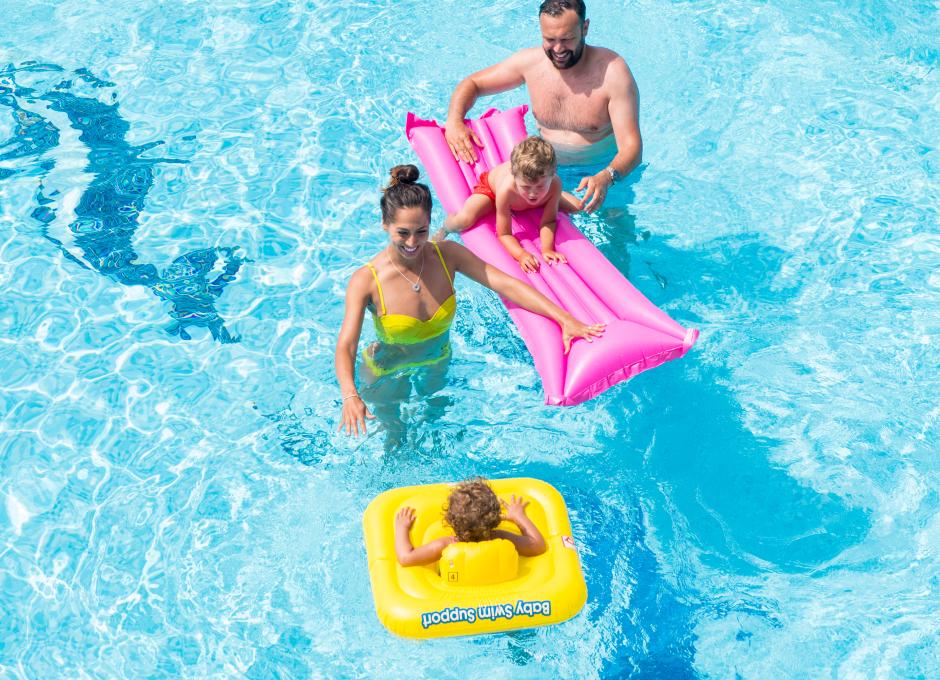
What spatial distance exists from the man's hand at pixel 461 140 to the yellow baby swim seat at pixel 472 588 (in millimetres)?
2551

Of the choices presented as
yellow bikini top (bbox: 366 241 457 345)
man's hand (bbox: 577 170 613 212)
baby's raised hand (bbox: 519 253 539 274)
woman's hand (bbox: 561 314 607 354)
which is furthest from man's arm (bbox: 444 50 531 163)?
woman's hand (bbox: 561 314 607 354)

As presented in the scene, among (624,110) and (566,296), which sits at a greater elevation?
(624,110)

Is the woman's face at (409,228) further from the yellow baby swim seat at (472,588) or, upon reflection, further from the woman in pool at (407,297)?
the yellow baby swim seat at (472,588)

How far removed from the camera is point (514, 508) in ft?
13.4

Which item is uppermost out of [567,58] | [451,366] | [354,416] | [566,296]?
[567,58]

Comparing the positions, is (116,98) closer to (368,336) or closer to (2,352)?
(2,352)

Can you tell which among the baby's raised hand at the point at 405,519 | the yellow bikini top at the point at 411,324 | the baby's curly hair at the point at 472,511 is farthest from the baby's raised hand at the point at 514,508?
the yellow bikini top at the point at 411,324

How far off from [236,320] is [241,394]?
0.60 m

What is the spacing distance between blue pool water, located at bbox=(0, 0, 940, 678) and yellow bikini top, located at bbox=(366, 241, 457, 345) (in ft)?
1.86

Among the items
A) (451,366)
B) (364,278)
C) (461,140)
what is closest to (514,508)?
(364,278)

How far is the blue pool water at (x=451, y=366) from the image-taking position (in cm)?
450

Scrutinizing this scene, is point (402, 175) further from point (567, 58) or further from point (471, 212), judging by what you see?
point (567, 58)

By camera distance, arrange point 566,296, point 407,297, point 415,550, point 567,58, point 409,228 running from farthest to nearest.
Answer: point 567,58 → point 566,296 → point 407,297 → point 409,228 → point 415,550

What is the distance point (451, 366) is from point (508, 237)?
2.75 ft
